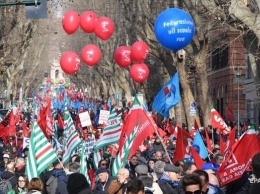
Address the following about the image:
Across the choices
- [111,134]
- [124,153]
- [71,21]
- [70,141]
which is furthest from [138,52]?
[124,153]

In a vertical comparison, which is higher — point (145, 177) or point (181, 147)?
point (145, 177)

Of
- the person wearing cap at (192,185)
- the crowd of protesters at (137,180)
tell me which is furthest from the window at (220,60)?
A: the person wearing cap at (192,185)

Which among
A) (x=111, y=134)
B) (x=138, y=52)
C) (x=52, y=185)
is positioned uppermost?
(x=138, y=52)

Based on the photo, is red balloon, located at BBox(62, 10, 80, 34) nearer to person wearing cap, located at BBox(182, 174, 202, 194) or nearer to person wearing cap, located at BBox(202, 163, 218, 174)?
person wearing cap, located at BBox(202, 163, 218, 174)

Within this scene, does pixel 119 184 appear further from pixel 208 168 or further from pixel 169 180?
pixel 208 168

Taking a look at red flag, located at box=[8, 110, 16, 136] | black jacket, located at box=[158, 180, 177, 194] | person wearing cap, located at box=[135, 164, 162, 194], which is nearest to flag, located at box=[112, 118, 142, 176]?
person wearing cap, located at box=[135, 164, 162, 194]

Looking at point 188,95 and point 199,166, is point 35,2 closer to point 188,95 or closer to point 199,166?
point 199,166

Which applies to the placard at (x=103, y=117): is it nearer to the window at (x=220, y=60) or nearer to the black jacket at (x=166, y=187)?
the black jacket at (x=166, y=187)

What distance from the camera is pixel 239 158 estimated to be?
11383mm

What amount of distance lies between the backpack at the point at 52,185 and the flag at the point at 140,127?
3.94 feet

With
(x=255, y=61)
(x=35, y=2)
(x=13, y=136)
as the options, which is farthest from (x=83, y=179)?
(x=13, y=136)

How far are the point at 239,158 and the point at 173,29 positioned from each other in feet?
21.3

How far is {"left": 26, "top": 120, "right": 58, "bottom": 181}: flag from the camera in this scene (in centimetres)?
1299

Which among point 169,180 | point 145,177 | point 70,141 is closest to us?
point 145,177
